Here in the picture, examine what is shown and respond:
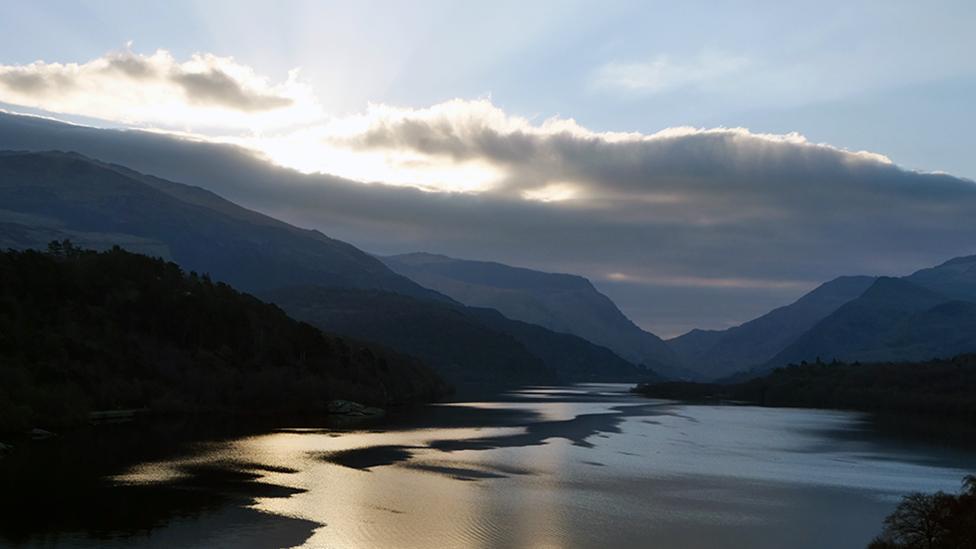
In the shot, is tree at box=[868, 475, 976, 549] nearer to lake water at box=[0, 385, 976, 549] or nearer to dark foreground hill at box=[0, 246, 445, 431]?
lake water at box=[0, 385, 976, 549]

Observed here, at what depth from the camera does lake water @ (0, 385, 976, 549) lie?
56.5 m

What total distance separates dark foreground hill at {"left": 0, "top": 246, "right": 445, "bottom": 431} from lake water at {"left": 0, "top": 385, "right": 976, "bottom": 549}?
19.6 metres

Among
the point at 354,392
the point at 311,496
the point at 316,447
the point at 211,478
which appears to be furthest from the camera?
the point at 354,392

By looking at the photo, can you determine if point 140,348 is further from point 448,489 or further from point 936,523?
point 936,523

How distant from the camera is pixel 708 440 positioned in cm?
13550

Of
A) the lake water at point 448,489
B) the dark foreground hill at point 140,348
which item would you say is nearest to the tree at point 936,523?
the lake water at point 448,489

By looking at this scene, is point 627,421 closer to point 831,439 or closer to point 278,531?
point 831,439

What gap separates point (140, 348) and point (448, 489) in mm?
→ 99262

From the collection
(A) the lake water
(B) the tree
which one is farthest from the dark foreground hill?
(B) the tree

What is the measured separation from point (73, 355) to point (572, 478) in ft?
293

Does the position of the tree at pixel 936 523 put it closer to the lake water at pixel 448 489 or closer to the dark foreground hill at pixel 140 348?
the lake water at pixel 448 489

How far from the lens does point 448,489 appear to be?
75625 millimetres

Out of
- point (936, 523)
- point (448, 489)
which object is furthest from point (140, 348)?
point (936, 523)

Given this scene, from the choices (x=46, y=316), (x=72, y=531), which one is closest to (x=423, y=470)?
(x=72, y=531)
